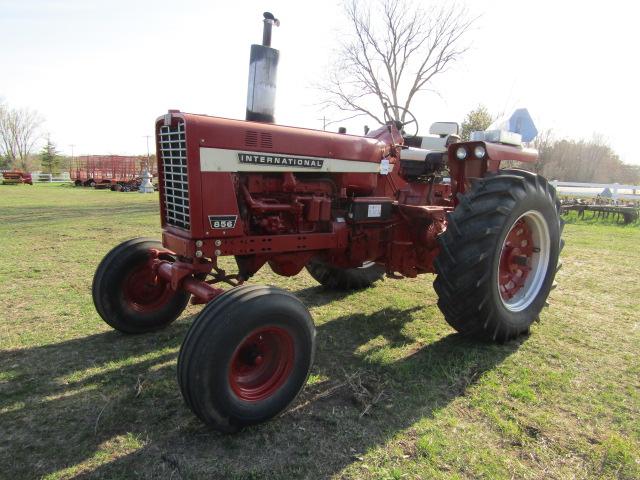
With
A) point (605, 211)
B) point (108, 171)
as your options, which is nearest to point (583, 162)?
point (605, 211)

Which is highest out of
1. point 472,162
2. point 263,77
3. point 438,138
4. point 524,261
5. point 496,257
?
point 263,77

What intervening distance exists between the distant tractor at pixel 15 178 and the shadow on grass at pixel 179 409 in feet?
114

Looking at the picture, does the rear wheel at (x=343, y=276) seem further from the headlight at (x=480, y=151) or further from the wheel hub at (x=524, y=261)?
the headlight at (x=480, y=151)

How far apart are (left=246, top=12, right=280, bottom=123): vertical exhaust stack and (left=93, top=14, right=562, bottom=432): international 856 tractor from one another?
1cm

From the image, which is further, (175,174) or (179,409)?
(175,174)

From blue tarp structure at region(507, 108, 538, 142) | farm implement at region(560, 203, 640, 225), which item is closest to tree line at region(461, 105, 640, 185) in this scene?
farm implement at region(560, 203, 640, 225)

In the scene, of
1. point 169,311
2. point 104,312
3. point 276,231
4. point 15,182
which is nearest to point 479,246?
point 276,231

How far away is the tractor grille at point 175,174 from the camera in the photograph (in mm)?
3053

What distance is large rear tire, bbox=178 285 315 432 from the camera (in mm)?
2395

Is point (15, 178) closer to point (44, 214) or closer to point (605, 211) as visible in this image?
point (44, 214)

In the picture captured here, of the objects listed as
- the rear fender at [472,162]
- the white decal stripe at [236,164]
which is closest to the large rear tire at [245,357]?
the white decal stripe at [236,164]

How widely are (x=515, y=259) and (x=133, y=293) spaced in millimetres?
3350

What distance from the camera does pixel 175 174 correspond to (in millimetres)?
3207

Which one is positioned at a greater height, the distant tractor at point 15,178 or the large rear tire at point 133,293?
the large rear tire at point 133,293
